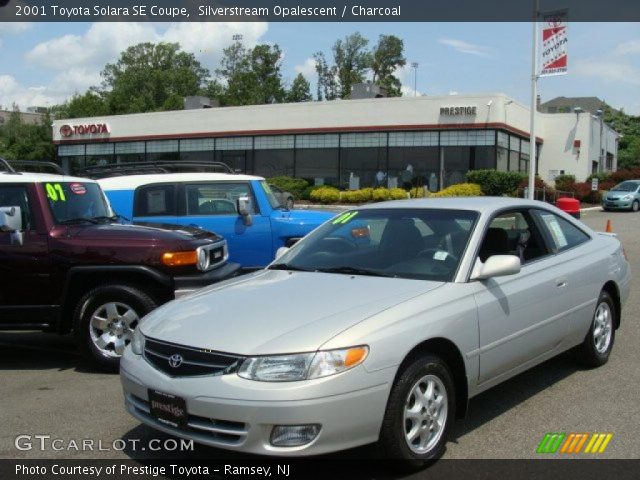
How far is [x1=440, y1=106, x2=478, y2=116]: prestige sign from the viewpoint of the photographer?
35.2 meters

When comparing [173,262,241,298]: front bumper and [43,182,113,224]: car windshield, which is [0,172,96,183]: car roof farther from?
[173,262,241,298]: front bumper

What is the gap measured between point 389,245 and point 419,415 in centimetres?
149

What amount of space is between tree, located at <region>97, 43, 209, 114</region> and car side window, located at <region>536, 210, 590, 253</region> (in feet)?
258

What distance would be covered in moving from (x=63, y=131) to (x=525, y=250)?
48.9 meters

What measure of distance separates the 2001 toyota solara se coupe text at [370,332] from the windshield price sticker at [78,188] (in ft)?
9.00

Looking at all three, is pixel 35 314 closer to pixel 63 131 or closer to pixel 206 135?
pixel 206 135

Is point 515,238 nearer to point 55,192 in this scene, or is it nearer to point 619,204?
point 55,192

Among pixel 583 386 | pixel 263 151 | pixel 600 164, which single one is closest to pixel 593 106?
pixel 600 164

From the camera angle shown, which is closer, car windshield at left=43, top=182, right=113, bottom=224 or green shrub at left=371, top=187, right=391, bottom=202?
car windshield at left=43, top=182, right=113, bottom=224

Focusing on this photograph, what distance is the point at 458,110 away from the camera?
3575cm

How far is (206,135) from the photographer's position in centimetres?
4328

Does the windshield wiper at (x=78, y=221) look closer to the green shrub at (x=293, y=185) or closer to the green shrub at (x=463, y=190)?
the green shrub at (x=463, y=190)

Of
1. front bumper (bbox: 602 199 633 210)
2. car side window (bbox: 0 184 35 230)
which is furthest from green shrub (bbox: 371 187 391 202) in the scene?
car side window (bbox: 0 184 35 230)

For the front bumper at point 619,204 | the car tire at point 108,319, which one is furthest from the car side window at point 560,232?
the front bumper at point 619,204
